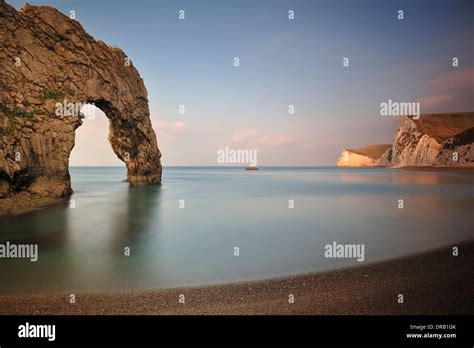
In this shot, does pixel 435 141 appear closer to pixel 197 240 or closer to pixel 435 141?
pixel 435 141

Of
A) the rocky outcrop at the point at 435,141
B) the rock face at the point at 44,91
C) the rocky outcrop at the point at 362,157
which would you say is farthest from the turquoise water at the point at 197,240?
the rocky outcrop at the point at 362,157

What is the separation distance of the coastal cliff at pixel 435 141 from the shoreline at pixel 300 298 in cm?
9780

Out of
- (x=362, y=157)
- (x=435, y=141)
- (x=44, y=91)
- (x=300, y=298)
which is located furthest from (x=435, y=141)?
(x=300, y=298)

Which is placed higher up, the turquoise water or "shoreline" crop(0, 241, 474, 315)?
"shoreline" crop(0, 241, 474, 315)

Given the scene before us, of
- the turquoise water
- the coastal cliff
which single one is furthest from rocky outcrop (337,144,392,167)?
the turquoise water

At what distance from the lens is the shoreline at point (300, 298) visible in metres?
5.72

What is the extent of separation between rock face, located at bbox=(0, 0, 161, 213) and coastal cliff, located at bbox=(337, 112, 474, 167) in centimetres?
9686

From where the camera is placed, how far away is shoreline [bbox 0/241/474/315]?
572 cm

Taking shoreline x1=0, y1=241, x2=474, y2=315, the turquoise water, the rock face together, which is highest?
the rock face

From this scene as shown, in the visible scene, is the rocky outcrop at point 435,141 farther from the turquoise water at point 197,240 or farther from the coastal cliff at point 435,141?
the turquoise water at point 197,240

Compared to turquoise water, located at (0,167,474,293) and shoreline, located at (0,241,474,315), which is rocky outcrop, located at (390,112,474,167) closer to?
turquoise water, located at (0,167,474,293)

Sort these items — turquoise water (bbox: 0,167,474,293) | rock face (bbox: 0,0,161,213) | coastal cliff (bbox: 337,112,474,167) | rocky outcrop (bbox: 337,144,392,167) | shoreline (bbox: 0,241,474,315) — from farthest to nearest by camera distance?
rocky outcrop (bbox: 337,144,392,167) < coastal cliff (bbox: 337,112,474,167) < rock face (bbox: 0,0,161,213) < turquoise water (bbox: 0,167,474,293) < shoreline (bbox: 0,241,474,315)
